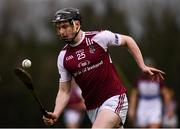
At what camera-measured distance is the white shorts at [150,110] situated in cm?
1471

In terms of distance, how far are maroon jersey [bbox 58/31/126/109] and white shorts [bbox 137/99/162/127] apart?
5849 mm

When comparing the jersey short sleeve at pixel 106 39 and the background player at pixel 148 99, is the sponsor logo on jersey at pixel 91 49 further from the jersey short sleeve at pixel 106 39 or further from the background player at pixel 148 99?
the background player at pixel 148 99

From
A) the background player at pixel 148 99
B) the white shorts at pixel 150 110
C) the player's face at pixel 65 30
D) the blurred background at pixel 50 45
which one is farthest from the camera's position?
the blurred background at pixel 50 45

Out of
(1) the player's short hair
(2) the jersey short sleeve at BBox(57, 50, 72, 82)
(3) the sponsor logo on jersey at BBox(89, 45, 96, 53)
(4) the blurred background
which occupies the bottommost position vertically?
(4) the blurred background

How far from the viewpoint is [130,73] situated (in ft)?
82.1

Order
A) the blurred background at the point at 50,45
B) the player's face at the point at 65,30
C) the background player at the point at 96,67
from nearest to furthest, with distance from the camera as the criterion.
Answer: the player's face at the point at 65,30 < the background player at the point at 96,67 < the blurred background at the point at 50,45

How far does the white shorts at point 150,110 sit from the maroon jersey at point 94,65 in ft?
19.2

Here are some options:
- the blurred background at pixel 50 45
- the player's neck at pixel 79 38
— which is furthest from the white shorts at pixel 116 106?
the blurred background at pixel 50 45

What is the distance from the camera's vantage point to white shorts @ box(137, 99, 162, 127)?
1471cm

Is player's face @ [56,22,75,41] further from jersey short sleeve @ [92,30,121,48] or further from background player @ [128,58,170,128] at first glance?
background player @ [128,58,170,128]

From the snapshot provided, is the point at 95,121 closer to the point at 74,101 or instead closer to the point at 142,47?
the point at 74,101

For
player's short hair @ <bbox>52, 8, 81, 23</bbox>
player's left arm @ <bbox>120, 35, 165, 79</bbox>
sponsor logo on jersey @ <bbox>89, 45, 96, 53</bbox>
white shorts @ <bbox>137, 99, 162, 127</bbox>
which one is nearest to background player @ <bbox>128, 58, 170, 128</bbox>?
white shorts @ <bbox>137, 99, 162, 127</bbox>

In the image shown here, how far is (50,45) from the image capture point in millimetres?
29406

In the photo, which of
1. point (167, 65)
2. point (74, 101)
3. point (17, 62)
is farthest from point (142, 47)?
point (74, 101)
